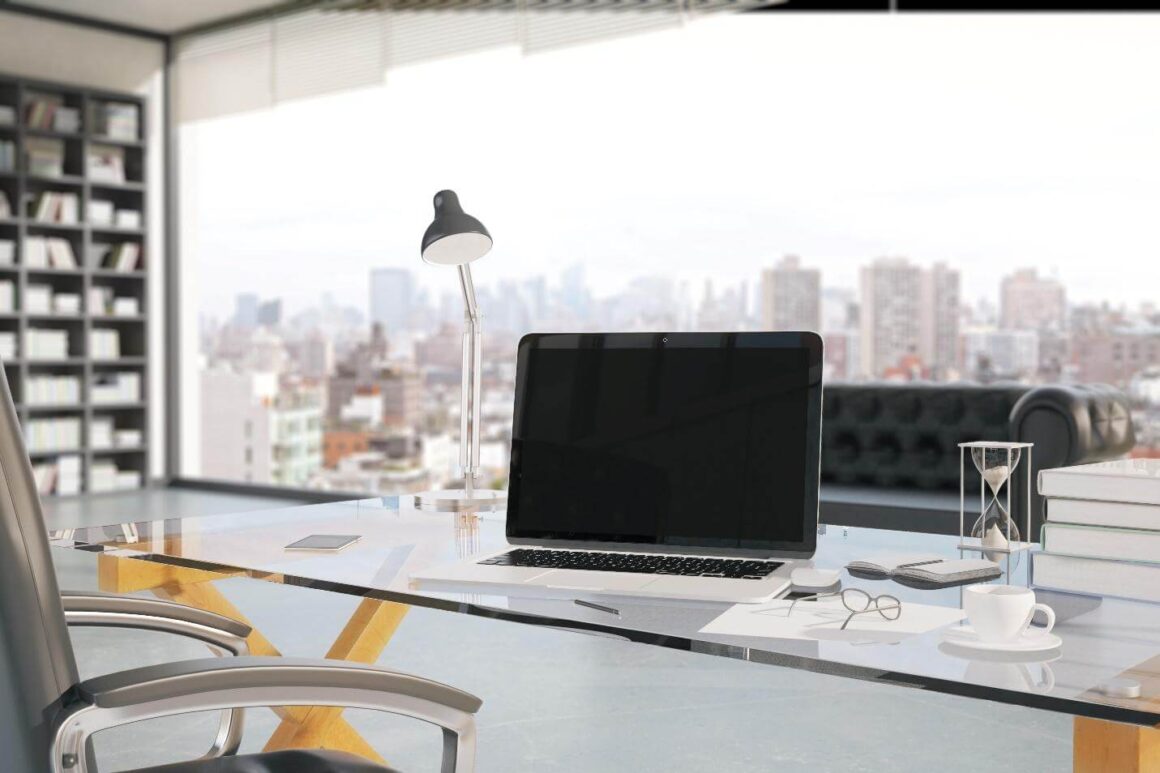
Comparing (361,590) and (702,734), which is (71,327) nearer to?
(702,734)

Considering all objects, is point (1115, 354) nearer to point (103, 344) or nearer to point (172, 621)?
point (172, 621)

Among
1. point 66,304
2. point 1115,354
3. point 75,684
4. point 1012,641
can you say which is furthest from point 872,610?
point 66,304

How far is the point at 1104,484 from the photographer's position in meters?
1.54

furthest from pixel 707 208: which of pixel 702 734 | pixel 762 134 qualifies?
pixel 702 734

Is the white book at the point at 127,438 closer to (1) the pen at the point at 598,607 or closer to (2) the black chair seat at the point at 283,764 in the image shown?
(2) the black chair seat at the point at 283,764

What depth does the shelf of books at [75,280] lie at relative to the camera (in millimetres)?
7664

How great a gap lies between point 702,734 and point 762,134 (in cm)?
399

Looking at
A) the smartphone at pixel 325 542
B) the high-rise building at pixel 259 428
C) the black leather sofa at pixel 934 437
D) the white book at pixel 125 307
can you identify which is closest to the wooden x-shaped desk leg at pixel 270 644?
the smartphone at pixel 325 542

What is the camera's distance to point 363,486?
7859 mm

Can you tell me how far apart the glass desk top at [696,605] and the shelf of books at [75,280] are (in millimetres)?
6031

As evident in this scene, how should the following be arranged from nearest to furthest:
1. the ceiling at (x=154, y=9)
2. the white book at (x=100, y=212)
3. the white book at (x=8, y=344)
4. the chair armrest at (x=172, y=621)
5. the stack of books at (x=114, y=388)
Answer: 1. the chair armrest at (x=172, y=621)
2. the white book at (x=8, y=344)
3. the ceiling at (x=154, y=9)
4. the white book at (x=100, y=212)
5. the stack of books at (x=114, y=388)

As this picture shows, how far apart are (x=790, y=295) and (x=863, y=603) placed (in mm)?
4934

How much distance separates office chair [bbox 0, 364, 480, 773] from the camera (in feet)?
3.78

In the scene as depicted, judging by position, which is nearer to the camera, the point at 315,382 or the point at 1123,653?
the point at 1123,653
